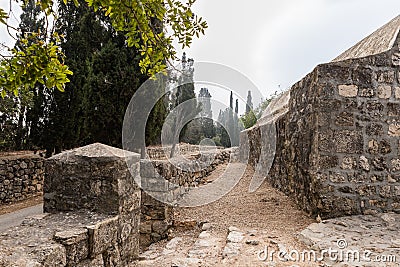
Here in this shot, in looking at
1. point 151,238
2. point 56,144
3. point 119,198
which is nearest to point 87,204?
point 119,198

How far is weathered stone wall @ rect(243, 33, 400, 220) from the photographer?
4551mm

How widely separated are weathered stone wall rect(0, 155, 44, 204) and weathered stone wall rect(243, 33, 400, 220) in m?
8.12

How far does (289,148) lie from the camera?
602 cm

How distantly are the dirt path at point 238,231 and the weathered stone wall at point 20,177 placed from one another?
552 centimetres

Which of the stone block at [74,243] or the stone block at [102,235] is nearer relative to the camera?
the stone block at [74,243]

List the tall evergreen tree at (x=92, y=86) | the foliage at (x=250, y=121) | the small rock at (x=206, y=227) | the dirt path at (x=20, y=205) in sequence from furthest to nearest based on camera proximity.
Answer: the foliage at (x=250, y=121), the tall evergreen tree at (x=92, y=86), the dirt path at (x=20, y=205), the small rock at (x=206, y=227)

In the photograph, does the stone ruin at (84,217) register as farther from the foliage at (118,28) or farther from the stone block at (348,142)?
the stone block at (348,142)

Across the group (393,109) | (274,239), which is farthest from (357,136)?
(274,239)

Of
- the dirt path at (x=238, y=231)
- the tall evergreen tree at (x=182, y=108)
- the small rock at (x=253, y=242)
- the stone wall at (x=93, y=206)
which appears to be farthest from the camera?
the tall evergreen tree at (x=182, y=108)

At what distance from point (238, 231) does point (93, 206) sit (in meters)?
2.20

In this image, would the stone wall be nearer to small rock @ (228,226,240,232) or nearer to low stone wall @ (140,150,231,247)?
small rock @ (228,226,240,232)

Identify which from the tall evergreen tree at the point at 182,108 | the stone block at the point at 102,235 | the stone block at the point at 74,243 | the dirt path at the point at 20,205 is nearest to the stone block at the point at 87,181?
the stone block at the point at 102,235

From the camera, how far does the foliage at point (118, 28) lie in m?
2.15

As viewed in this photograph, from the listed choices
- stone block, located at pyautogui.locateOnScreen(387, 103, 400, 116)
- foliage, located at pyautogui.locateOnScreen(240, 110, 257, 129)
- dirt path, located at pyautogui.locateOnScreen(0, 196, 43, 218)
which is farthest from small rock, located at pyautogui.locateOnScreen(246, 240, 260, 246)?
foliage, located at pyautogui.locateOnScreen(240, 110, 257, 129)
